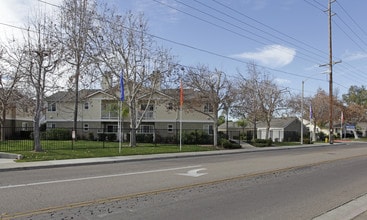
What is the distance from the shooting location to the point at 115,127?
49500 millimetres

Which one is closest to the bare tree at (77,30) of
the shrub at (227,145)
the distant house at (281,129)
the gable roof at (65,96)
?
the gable roof at (65,96)

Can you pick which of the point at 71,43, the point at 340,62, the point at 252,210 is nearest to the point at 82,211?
the point at 252,210

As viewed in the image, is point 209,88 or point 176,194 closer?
point 176,194

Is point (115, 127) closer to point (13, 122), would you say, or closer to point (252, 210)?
point (13, 122)

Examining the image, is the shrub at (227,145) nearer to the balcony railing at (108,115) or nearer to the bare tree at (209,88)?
the bare tree at (209,88)

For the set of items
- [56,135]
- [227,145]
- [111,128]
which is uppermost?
[111,128]

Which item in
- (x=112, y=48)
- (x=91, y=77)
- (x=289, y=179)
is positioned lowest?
(x=289, y=179)

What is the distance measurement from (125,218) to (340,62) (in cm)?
4642

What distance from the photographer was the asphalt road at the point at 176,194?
24.3ft

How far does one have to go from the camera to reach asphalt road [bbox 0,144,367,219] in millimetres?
7402

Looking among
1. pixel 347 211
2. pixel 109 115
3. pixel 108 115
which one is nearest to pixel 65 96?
pixel 347 211

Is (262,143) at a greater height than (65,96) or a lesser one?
lesser

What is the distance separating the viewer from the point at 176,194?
30.9 feet

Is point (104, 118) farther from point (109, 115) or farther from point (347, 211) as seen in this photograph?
point (347, 211)
